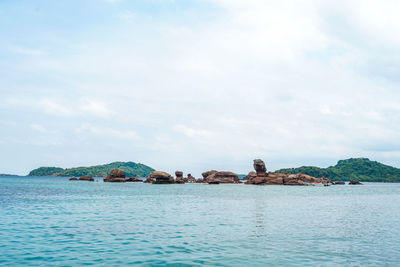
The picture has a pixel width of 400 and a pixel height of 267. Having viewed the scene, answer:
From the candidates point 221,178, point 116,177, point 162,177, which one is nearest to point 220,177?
point 221,178

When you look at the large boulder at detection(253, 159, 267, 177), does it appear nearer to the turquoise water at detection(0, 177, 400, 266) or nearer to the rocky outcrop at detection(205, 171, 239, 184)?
the rocky outcrop at detection(205, 171, 239, 184)

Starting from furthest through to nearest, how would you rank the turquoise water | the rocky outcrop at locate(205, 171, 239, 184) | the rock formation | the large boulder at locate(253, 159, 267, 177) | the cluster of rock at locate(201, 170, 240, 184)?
the cluster of rock at locate(201, 170, 240, 184), the rocky outcrop at locate(205, 171, 239, 184), the rock formation, the large boulder at locate(253, 159, 267, 177), the turquoise water

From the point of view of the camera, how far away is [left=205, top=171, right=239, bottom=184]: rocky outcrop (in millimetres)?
182675

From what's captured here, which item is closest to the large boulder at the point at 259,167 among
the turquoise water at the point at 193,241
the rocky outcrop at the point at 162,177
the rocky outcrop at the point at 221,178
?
the rocky outcrop at the point at 221,178

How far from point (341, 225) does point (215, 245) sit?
16286mm

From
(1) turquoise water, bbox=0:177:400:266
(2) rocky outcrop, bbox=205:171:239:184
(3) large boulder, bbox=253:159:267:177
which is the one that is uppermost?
(3) large boulder, bbox=253:159:267:177

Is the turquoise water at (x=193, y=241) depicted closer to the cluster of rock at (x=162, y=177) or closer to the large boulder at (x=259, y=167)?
the cluster of rock at (x=162, y=177)

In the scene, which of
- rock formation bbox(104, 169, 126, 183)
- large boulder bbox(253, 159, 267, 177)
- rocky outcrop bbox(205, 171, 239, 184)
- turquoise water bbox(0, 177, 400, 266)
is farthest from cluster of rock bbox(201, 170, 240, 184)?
turquoise water bbox(0, 177, 400, 266)

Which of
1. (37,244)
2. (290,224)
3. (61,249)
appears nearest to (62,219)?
(37,244)

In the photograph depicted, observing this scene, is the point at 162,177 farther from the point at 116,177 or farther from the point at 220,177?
the point at 220,177

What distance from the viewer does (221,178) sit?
188m

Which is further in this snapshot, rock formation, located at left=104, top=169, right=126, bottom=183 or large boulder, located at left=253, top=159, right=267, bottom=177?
rock formation, located at left=104, top=169, right=126, bottom=183

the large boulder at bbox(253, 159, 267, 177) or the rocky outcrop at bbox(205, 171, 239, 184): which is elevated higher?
the large boulder at bbox(253, 159, 267, 177)

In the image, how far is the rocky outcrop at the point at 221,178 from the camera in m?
183
